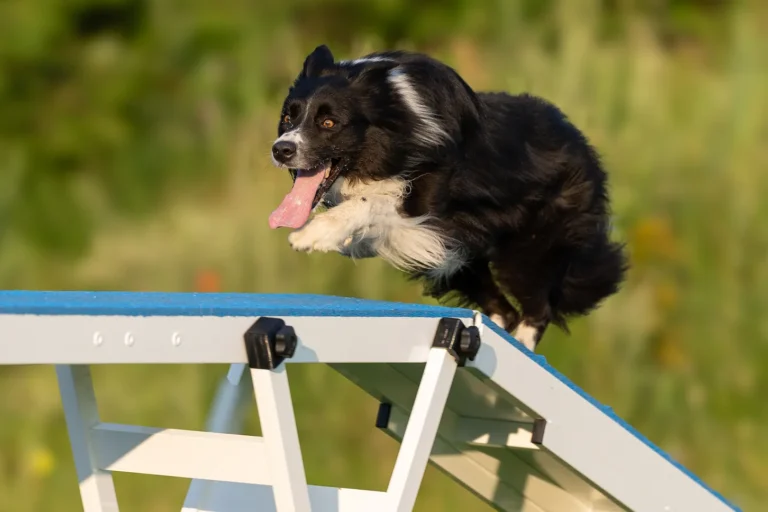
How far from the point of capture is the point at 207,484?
11.6ft

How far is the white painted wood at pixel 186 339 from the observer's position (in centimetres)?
234

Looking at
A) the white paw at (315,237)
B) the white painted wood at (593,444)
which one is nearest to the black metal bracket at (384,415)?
the white paw at (315,237)

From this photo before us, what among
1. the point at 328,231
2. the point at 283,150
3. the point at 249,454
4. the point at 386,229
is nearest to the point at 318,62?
the point at 283,150

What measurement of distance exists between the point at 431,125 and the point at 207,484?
1.51m

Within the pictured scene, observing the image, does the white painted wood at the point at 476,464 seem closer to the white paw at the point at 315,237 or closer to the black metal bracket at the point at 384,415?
the black metal bracket at the point at 384,415

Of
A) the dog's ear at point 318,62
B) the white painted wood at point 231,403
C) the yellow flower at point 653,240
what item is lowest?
the white painted wood at point 231,403

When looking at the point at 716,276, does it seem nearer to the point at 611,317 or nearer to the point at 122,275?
the point at 611,317

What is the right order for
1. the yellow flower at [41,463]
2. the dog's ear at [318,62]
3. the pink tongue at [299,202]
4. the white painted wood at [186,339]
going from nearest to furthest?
1. the white painted wood at [186,339]
2. the pink tongue at [299,202]
3. the dog's ear at [318,62]
4. the yellow flower at [41,463]

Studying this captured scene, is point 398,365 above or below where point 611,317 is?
below

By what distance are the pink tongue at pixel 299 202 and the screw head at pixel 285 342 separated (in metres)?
1.34

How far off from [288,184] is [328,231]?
4507 mm

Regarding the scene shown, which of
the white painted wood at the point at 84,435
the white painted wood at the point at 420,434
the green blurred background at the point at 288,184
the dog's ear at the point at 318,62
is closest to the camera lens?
the white painted wood at the point at 420,434

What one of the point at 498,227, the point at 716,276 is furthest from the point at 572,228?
the point at 716,276

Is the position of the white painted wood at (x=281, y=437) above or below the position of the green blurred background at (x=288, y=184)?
below
